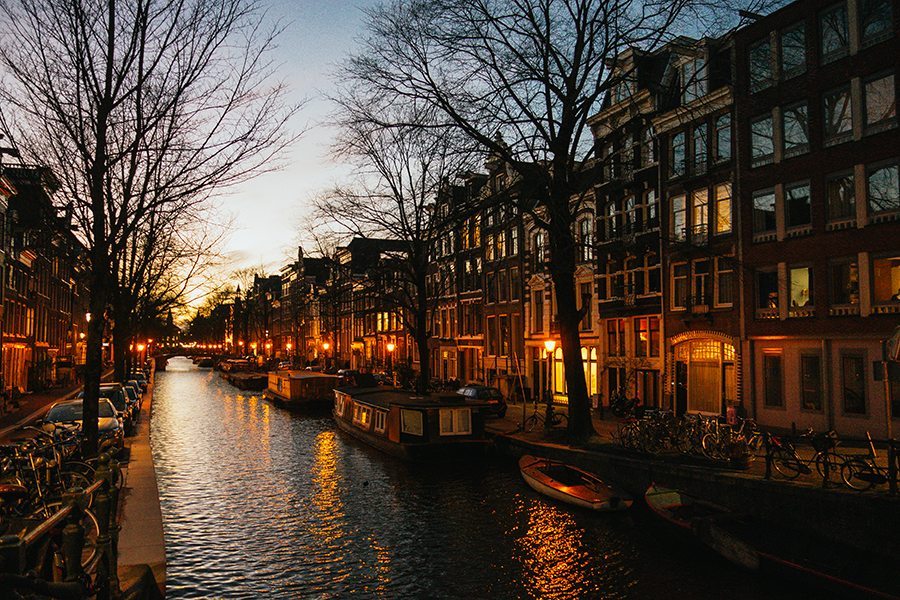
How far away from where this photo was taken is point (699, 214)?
33.1 meters

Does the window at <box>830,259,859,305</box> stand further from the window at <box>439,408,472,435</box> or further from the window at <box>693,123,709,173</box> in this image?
the window at <box>439,408,472,435</box>

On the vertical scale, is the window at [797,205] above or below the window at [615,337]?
above

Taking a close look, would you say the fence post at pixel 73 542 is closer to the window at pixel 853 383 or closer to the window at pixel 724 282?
the window at pixel 853 383

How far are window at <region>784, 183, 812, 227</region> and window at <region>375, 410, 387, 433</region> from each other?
1857 cm

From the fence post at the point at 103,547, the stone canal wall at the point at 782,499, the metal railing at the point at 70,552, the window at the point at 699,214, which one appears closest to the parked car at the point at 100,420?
the metal railing at the point at 70,552

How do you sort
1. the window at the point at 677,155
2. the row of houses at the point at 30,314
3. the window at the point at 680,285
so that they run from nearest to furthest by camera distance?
the window at the point at 680,285 < the window at the point at 677,155 < the row of houses at the point at 30,314

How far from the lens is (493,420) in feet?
112

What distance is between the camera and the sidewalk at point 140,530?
33.7 ft

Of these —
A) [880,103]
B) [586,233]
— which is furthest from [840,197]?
[586,233]

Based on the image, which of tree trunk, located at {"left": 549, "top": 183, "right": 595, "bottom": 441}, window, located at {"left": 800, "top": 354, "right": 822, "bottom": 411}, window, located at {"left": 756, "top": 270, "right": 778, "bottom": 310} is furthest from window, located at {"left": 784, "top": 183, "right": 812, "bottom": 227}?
tree trunk, located at {"left": 549, "top": 183, "right": 595, "bottom": 441}

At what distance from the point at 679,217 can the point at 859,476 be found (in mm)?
20194

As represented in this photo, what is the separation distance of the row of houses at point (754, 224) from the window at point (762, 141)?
61mm

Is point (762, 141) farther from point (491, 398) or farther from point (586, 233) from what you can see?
point (491, 398)

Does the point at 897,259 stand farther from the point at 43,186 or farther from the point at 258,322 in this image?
the point at 258,322
